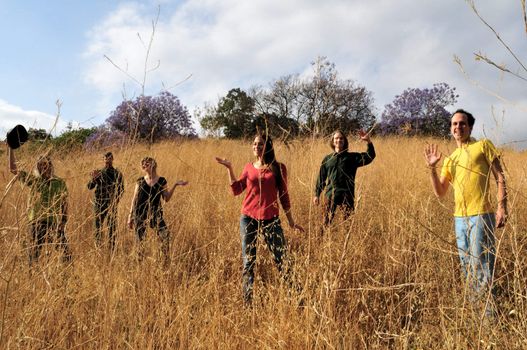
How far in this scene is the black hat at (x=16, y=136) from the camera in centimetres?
151

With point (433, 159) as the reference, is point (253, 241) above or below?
below

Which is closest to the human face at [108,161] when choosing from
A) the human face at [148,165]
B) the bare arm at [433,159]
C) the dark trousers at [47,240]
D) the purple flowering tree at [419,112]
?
the human face at [148,165]

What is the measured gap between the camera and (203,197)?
4.80 metres

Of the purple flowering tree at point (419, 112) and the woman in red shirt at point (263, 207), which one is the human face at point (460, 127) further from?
the purple flowering tree at point (419, 112)

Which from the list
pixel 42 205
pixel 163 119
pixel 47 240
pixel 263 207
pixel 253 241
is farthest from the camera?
pixel 163 119

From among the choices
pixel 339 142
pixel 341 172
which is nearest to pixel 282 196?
pixel 341 172

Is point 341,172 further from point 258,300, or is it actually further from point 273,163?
point 258,300

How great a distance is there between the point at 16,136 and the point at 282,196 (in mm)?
2104

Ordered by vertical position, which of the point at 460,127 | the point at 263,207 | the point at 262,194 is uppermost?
the point at 460,127

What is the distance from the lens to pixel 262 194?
316cm

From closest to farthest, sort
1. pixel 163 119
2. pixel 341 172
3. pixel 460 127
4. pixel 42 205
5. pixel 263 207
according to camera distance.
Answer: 1. pixel 42 205
2. pixel 460 127
3. pixel 263 207
4. pixel 341 172
5. pixel 163 119

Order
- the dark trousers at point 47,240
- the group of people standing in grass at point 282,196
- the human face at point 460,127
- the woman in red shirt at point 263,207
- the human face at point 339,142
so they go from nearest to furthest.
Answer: the group of people standing in grass at point 282,196 → the dark trousers at point 47,240 → the human face at point 460,127 → the woman in red shirt at point 263,207 → the human face at point 339,142

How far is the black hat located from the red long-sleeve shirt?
178cm

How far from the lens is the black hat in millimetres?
1511
